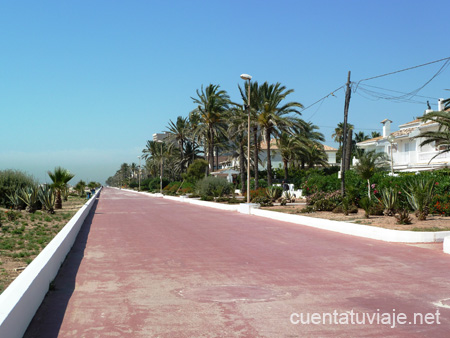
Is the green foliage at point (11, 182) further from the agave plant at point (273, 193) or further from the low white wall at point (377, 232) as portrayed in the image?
the low white wall at point (377, 232)

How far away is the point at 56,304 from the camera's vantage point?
21.5 feet

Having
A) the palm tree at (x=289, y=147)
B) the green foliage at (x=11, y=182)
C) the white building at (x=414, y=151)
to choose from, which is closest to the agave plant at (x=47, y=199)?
the green foliage at (x=11, y=182)

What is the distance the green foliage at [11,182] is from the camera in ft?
100

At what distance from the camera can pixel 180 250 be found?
38.9 feet

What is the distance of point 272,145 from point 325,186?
57.8 metres

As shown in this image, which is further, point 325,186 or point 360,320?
point 325,186

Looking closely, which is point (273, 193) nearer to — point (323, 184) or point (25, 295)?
point (323, 184)

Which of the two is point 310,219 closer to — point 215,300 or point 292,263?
point 292,263

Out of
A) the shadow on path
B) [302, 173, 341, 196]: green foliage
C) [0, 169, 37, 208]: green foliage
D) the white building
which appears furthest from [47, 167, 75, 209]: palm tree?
the white building

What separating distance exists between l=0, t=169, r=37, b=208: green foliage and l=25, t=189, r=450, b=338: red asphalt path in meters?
19.9

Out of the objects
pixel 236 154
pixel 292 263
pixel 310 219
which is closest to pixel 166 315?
pixel 292 263

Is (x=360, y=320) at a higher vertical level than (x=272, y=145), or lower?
lower

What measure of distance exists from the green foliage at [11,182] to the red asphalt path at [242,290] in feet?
65.3

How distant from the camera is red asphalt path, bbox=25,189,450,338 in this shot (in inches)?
215
